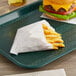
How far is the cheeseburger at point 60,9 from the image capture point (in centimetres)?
107

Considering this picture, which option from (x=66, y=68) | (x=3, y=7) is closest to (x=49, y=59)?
(x=66, y=68)

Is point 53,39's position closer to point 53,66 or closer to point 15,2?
point 53,66

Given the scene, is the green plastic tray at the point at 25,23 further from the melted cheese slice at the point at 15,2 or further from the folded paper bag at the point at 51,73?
the melted cheese slice at the point at 15,2

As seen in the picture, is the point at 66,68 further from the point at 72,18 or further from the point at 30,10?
the point at 30,10

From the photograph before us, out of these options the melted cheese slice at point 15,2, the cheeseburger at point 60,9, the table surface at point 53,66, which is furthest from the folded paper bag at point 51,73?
the melted cheese slice at point 15,2

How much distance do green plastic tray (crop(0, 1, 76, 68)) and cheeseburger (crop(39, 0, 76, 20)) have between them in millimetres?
40

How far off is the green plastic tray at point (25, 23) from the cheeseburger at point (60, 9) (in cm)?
4

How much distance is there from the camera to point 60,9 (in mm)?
1089

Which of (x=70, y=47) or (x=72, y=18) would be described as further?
(x=72, y=18)

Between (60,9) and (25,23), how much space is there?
7.0 inches

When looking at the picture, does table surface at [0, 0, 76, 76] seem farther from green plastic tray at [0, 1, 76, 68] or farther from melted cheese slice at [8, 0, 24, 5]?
melted cheese slice at [8, 0, 24, 5]

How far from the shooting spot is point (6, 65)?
81cm

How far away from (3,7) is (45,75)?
2.20 feet

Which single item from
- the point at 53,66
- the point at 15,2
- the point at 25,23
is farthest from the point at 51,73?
the point at 15,2
